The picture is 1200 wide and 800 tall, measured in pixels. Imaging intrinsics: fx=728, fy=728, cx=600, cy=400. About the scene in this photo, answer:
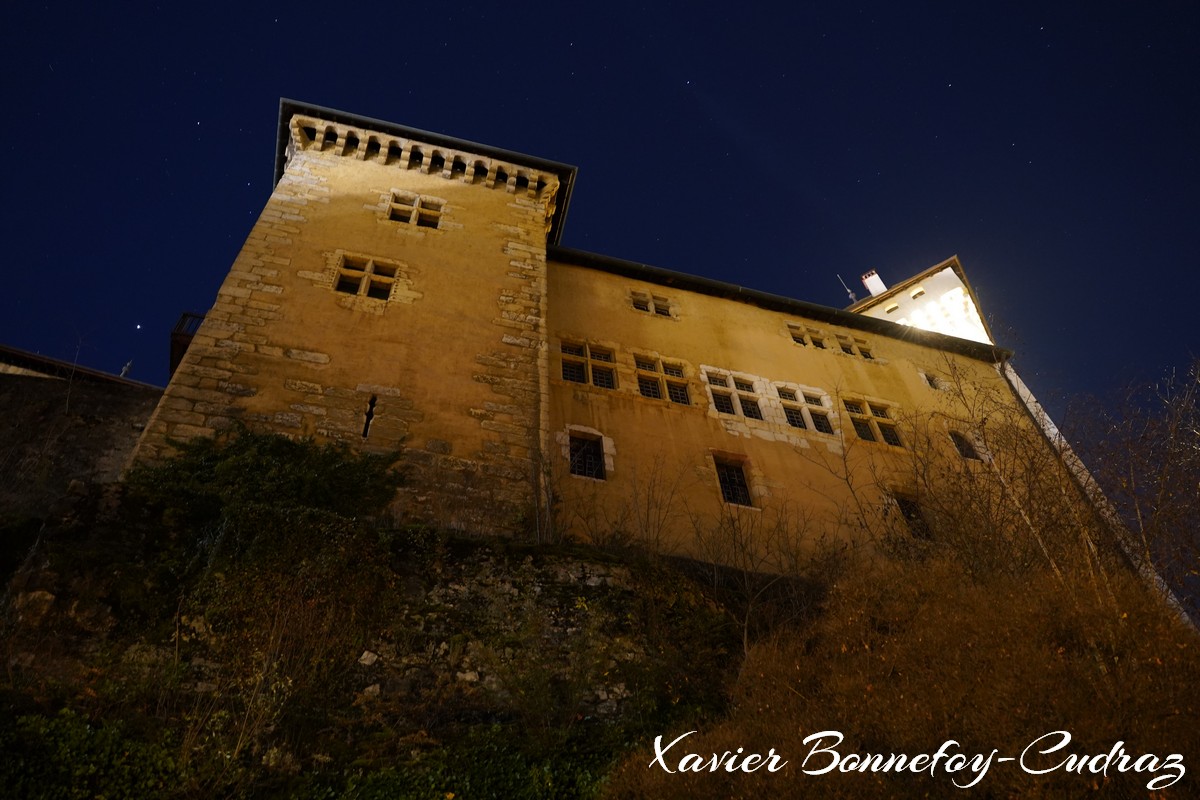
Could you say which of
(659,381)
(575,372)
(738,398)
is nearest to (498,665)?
(575,372)

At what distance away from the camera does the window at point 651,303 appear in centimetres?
1677

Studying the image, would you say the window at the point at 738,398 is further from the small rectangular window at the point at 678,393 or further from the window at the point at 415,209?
the window at the point at 415,209

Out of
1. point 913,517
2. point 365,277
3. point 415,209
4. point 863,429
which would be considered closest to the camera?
point 365,277

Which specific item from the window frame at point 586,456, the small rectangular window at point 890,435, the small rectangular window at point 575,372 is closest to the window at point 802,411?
the small rectangular window at point 890,435

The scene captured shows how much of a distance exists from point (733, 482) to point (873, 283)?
20.7 metres

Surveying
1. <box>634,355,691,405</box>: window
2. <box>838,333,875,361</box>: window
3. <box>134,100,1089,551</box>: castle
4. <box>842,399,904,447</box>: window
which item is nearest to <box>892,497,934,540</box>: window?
<box>134,100,1089,551</box>: castle

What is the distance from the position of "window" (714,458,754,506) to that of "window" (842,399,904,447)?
11.3 ft

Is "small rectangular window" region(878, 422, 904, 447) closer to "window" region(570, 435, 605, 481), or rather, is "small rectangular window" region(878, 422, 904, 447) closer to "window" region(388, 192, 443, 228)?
"window" region(570, 435, 605, 481)

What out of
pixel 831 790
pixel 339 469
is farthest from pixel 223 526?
pixel 831 790

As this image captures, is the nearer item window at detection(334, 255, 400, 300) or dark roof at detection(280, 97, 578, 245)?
window at detection(334, 255, 400, 300)

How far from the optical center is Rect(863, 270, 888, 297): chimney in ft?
98.9

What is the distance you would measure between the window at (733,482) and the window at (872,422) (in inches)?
135

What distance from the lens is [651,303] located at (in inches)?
665

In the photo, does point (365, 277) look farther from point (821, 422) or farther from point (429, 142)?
point (821, 422)
